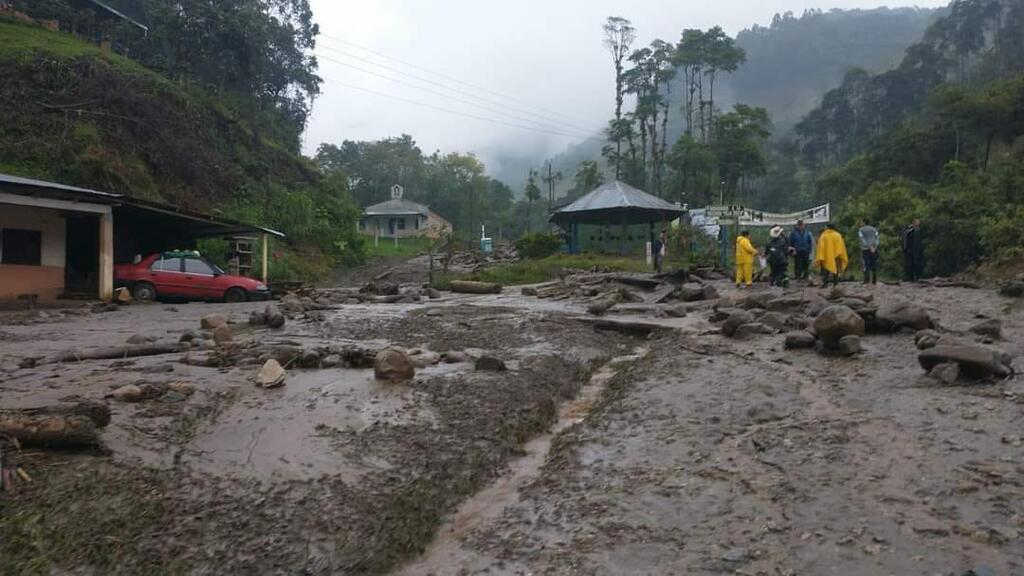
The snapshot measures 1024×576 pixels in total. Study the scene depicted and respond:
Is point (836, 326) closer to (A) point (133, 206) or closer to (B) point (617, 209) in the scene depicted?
(A) point (133, 206)

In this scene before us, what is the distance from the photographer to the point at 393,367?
21.3 feet

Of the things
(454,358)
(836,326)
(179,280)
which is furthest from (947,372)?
(179,280)

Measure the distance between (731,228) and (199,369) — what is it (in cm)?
2469

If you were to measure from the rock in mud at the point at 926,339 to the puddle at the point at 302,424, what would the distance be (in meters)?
5.27

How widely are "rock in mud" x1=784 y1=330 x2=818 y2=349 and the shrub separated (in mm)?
23618

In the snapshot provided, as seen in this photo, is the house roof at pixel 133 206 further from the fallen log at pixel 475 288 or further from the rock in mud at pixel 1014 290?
the rock in mud at pixel 1014 290

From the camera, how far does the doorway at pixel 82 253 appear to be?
55.5 ft

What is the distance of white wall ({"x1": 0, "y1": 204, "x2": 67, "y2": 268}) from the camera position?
15.6m

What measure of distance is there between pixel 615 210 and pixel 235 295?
54.7ft

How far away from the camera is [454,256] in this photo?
128 feet

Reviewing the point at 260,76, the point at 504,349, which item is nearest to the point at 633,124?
the point at 260,76

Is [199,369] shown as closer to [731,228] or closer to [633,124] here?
[731,228]

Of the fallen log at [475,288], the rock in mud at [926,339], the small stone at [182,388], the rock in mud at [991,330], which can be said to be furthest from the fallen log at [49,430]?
the fallen log at [475,288]

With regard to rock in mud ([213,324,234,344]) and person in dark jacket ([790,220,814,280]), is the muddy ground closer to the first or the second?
rock in mud ([213,324,234,344])
